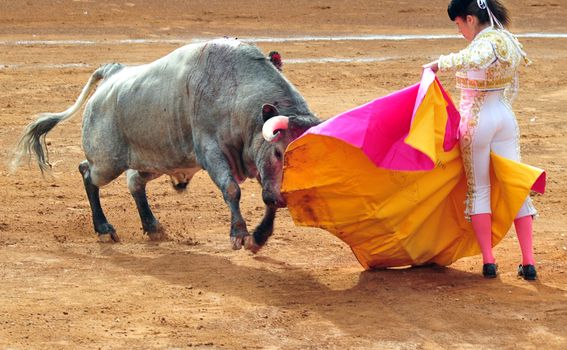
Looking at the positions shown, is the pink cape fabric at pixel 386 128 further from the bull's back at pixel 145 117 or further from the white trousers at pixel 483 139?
the bull's back at pixel 145 117

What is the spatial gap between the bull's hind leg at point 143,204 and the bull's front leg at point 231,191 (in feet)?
4.48

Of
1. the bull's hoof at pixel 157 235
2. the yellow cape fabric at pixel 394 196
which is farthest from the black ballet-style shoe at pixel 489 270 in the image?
the bull's hoof at pixel 157 235

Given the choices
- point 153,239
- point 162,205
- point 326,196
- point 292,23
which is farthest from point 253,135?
point 292,23

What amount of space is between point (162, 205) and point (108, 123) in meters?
1.43

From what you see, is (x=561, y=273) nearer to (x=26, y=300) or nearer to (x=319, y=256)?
(x=319, y=256)

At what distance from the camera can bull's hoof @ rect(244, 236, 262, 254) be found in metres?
8.52

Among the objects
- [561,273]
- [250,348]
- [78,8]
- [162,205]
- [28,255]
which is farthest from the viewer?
[78,8]

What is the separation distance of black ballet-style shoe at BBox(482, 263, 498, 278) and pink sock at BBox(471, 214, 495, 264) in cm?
10

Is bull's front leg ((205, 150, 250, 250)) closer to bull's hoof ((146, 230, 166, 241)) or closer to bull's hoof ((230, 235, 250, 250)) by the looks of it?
bull's hoof ((230, 235, 250, 250))

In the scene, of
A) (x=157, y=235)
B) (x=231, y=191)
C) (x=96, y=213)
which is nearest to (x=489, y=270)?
(x=231, y=191)

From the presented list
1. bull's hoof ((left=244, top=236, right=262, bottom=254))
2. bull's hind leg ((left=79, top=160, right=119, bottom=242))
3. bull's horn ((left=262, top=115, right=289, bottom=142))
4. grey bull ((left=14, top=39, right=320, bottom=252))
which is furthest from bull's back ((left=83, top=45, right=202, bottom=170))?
bull's horn ((left=262, top=115, right=289, bottom=142))

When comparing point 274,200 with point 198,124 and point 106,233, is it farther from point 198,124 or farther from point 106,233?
point 106,233

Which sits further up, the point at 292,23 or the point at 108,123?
the point at 108,123

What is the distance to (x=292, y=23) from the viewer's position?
21.8 m
